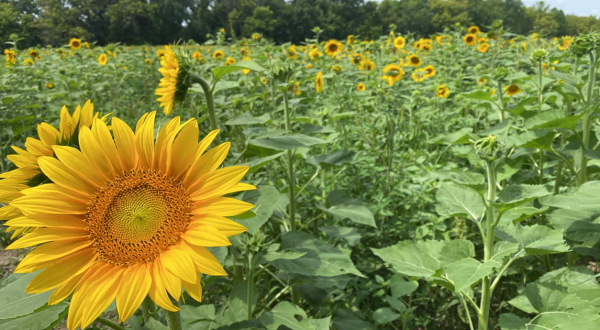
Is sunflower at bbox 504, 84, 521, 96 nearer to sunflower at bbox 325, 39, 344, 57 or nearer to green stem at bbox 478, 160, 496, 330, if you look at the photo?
green stem at bbox 478, 160, 496, 330

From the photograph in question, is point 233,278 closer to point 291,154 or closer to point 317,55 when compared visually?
point 291,154

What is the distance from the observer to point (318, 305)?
1.48 m

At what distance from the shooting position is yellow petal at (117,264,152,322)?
2.09ft

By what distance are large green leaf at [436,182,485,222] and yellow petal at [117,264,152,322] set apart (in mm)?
911

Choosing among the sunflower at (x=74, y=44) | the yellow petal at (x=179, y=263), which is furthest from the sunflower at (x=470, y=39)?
the yellow petal at (x=179, y=263)

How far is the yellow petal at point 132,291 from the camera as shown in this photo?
0.64 m

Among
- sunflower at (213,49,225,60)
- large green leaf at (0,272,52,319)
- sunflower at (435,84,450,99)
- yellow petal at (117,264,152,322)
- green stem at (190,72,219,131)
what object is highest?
sunflower at (213,49,225,60)

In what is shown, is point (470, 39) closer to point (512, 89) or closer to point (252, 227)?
point (512, 89)

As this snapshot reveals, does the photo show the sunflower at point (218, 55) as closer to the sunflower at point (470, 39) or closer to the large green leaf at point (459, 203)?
the sunflower at point (470, 39)

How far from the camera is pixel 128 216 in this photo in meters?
0.75

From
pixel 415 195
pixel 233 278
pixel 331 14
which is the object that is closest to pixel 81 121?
pixel 233 278

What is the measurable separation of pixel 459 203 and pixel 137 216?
1018 mm

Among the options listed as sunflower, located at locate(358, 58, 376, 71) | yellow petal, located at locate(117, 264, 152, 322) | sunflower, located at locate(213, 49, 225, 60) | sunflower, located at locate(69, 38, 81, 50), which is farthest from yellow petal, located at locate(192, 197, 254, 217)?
sunflower, located at locate(69, 38, 81, 50)

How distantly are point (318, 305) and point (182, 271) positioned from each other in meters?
0.95
